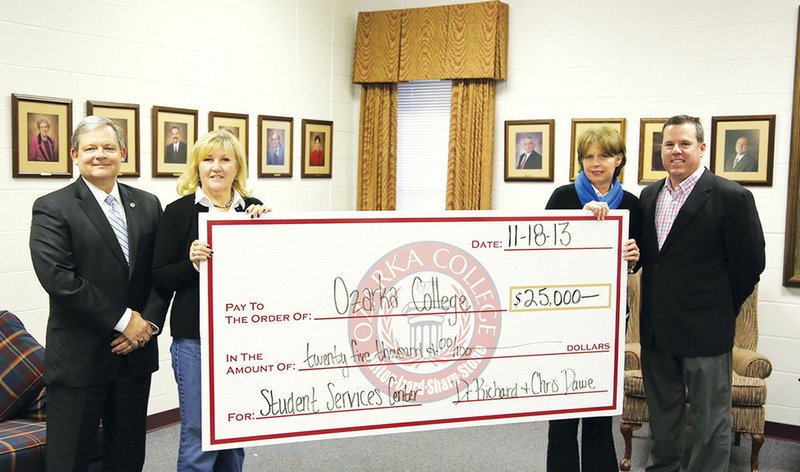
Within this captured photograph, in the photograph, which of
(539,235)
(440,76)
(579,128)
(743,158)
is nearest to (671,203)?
(539,235)

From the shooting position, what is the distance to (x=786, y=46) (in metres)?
4.34

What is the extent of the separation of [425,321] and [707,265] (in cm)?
122

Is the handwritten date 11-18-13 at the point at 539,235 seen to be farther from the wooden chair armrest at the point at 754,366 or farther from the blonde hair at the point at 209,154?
the wooden chair armrest at the point at 754,366

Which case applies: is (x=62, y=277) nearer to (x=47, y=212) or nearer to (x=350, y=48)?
(x=47, y=212)

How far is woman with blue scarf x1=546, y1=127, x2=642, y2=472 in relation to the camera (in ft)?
9.41

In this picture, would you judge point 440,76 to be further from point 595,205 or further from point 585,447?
point 585,447

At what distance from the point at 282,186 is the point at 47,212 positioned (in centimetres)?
274

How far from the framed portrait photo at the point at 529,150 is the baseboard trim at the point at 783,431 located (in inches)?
80.6

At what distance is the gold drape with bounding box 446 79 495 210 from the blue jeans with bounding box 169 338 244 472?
3.03m

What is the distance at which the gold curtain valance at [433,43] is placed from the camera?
17.0 feet

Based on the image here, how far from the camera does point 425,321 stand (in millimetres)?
2688

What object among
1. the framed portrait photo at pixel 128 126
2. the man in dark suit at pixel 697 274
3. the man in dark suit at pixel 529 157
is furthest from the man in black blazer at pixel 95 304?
the man in dark suit at pixel 529 157

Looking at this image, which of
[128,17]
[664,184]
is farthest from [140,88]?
[664,184]

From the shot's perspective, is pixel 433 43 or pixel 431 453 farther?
pixel 433 43
